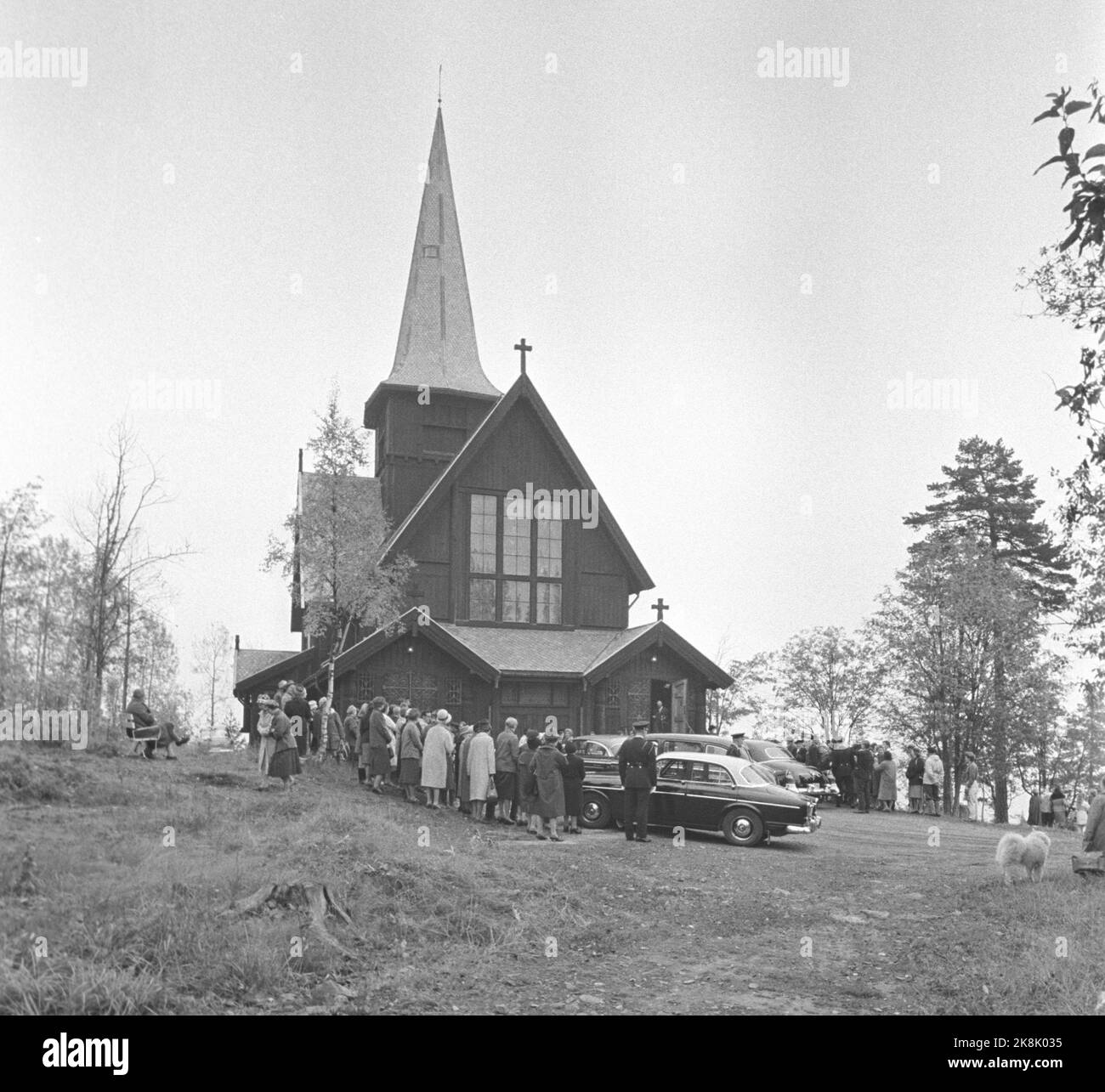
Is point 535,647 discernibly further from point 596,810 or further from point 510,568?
point 596,810

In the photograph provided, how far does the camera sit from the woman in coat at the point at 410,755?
68.5ft

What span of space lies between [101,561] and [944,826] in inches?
913

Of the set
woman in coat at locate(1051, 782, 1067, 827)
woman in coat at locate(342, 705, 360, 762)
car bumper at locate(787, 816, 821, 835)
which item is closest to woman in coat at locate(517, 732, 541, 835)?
car bumper at locate(787, 816, 821, 835)

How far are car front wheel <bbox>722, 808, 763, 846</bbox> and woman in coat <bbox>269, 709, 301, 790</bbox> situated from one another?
287 inches

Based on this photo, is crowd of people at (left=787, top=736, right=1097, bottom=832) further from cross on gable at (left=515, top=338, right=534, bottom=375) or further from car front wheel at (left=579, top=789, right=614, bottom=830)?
cross on gable at (left=515, top=338, right=534, bottom=375)

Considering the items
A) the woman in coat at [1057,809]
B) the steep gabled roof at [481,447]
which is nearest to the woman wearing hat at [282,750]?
the steep gabled roof at [481,447]

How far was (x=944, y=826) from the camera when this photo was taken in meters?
25.8

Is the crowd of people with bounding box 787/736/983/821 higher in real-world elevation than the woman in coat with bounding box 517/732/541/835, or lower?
lower

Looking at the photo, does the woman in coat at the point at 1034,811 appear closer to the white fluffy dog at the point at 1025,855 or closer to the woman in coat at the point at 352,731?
the woman in coat at the point at 352,731

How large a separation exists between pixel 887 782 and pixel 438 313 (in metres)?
24.2

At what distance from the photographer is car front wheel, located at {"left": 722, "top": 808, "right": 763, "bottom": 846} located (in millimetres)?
19359

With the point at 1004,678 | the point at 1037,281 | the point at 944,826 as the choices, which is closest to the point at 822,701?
the point at 1004,678

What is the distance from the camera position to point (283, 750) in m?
19.8
